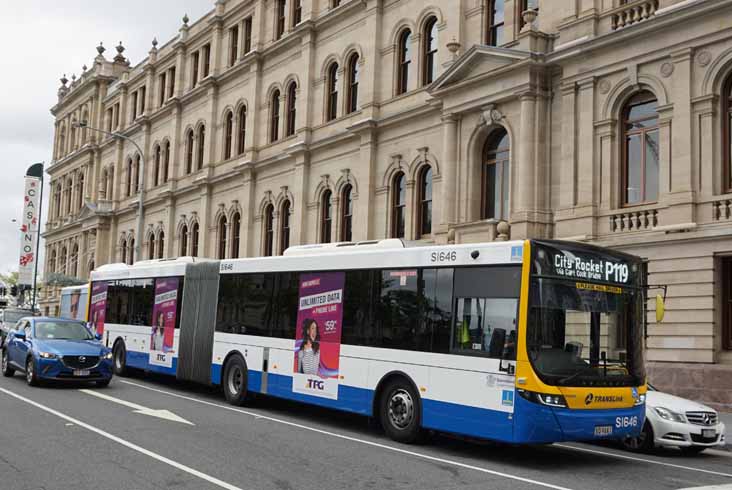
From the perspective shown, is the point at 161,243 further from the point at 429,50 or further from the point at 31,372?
the point at 31,372

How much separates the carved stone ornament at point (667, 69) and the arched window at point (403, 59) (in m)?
10.9

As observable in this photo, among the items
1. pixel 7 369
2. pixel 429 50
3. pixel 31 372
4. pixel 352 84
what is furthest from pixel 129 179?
pixel 31 372

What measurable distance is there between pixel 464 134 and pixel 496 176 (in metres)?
1.67

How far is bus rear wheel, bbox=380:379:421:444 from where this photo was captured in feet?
38.8

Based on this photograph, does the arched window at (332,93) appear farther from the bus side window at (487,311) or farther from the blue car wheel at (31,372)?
the bus side window at (487,311)

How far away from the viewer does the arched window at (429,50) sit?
27.4m

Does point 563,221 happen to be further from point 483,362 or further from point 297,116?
point 297,116

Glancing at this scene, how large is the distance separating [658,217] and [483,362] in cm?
976

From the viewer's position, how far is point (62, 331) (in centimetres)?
1875

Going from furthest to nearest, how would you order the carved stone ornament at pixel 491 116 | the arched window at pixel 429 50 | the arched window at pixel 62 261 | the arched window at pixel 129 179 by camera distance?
the arched window at pixel 62 261 < the arched window at pixel 129 179 < the arched window at pixel 429 50 < the carved stone ornament at pixel 491 116

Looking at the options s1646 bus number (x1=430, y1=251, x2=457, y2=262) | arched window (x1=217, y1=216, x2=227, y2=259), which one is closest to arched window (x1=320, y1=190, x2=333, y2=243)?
arched window (x1=217, y1=216, x2=227, y2=259)

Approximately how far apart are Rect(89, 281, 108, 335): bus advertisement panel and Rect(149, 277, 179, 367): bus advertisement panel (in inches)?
154

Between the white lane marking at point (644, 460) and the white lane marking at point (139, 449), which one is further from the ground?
the white lane marking at point (139, 449)

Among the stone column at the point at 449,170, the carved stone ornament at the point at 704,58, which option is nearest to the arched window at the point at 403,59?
the stone column at the point at 449,170
